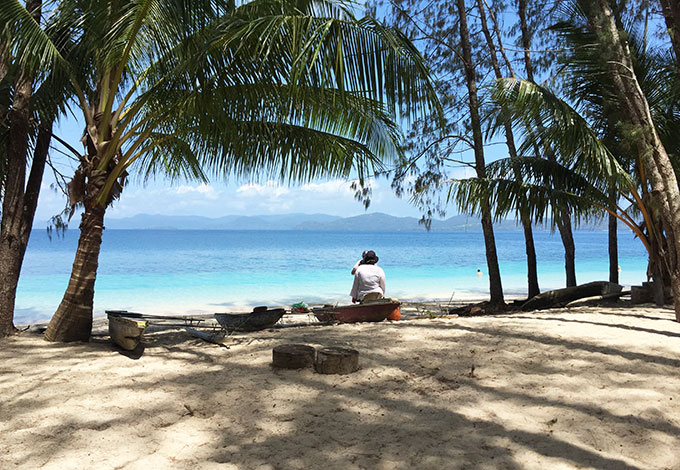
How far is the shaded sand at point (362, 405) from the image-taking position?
316cm

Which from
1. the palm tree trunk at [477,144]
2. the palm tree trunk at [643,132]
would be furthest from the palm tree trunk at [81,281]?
the palm tree trunk at [477,144]

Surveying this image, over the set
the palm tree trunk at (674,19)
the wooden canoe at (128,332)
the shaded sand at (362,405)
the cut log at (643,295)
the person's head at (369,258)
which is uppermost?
the palm tree trunk at (674,19)

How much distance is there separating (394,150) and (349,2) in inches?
90.9

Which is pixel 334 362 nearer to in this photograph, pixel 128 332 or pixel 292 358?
pixel 292 358

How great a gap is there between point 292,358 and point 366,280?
11.0 ft

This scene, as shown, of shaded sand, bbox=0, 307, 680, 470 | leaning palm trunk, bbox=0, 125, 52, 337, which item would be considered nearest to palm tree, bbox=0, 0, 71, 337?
→ leaning palm trunk, bbox=0, 125, 52, 337

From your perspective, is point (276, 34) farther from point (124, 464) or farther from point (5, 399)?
point (5, 399)

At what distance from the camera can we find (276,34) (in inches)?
173

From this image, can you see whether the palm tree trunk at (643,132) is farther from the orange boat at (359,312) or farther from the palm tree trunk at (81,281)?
the palm tree trunk at (81,281)

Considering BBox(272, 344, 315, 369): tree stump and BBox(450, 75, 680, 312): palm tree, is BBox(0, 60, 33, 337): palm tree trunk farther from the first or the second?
BBox(450, 75, 680, 312): palm tree

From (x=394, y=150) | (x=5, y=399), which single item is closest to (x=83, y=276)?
(x=5, y=399)

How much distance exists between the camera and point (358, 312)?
A: 744cm

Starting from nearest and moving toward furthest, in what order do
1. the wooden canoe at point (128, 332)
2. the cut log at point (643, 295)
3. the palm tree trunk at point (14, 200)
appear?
the wooden canoe at point (128, 332)
the palm tree trunk at point (14, 200)
the cut log at point (643, 295)

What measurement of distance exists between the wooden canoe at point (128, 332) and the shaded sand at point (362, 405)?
174 mm
